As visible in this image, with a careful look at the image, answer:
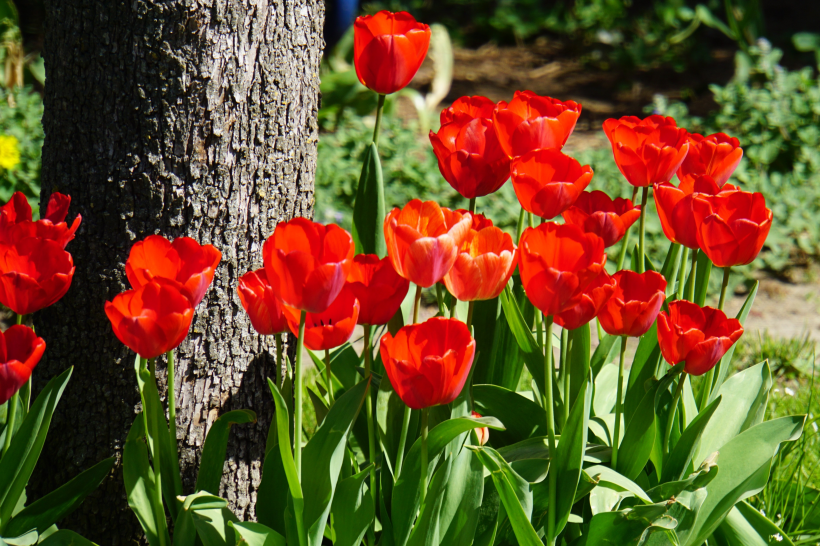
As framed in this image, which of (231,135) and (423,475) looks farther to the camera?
(231,135)

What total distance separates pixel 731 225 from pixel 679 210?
0.29 ft

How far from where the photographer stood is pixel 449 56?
18.7 ft

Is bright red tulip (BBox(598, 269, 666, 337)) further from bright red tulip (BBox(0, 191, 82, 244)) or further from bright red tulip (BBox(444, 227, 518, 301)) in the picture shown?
bright red tulip (BBox(0, 191, 82, 244))

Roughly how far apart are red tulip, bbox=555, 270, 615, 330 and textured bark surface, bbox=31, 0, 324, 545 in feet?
1.98

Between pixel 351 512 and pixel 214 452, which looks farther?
pixel 214 452

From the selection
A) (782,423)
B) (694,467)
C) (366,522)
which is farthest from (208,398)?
(782,423)

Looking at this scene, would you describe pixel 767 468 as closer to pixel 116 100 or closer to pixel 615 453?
pixel 615 453

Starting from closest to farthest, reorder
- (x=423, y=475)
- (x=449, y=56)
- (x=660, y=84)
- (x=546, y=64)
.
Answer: (x=423, y=475), (x=449, y=56), (x=660, y=84), (x=546, y=64)

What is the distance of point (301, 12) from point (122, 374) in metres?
0.71

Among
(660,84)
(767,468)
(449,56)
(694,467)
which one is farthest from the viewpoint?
(660,84)

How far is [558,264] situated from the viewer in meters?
1.03

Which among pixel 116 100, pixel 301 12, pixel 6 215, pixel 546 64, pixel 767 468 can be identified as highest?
pixel 301 12

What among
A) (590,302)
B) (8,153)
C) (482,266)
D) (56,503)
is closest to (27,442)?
(56,503)

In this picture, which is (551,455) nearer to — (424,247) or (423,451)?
(423,451)
